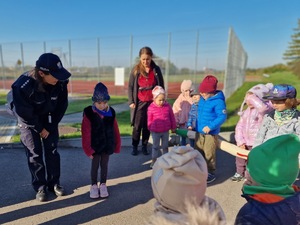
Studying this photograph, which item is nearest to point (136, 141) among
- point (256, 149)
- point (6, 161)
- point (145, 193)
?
point (145, 193)

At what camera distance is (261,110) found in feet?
12.4

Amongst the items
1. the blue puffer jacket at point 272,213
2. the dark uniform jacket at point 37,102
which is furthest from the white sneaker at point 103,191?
the blue puffer jacket at point 272,213

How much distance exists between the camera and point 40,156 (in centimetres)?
344

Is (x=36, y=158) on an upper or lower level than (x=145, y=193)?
upper

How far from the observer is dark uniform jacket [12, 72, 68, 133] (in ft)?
10.0

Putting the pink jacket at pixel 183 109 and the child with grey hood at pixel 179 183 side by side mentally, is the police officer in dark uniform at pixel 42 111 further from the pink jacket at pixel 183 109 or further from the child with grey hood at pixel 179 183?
the pink jacket at pixel 183 109

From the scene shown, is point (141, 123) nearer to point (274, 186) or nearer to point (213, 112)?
point (213, 112)

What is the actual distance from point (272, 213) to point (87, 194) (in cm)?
267

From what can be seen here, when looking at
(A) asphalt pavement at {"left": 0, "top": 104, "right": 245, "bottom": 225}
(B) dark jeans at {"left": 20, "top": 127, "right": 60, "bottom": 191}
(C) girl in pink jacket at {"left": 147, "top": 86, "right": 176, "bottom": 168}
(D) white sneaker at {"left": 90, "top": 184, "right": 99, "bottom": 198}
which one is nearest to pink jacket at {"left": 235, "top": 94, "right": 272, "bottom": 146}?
(A) asphalt pavement at {"left": 0, "top": 104, "right": 245, "bottom": 225}

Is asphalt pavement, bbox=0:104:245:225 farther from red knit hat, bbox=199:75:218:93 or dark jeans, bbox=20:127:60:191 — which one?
red knit hat, bbox=199:75:218:93

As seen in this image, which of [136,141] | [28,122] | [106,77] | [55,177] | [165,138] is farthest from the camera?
[106,77]

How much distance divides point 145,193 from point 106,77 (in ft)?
53.6

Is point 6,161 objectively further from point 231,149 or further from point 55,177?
point 231,149

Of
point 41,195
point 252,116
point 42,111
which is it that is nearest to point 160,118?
point 252,116
